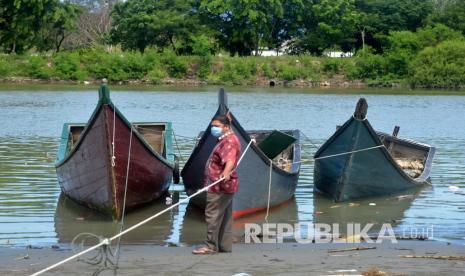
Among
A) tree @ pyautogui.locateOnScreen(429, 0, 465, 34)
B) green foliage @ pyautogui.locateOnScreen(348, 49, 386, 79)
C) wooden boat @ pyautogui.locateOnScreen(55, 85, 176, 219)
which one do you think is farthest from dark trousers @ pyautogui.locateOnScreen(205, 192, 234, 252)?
tree @ pyautogui.locateOnScreen(429, 0, 465, 34)

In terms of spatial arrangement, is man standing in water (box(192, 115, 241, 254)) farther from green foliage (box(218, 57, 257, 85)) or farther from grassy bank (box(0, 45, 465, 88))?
green foliage (box(218, 57, 257, 85))

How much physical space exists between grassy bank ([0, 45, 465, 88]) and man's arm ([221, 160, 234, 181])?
190 ft

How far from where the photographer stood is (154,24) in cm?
7081

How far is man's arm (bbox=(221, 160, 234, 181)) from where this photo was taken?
9133 millimetres

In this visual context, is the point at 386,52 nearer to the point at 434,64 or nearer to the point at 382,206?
the point at 434,64

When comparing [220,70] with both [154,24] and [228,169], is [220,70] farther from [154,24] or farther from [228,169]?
[228,169]

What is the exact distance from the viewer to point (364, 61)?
69.9m

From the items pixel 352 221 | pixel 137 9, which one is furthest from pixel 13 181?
pixel 137 9

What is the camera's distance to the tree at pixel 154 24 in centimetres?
7156

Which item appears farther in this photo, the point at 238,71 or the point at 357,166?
the point at 238,71

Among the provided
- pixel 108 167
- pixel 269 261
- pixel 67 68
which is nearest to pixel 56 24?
pixel 67 68

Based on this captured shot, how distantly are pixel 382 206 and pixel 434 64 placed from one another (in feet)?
175

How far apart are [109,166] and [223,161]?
3.77 meters

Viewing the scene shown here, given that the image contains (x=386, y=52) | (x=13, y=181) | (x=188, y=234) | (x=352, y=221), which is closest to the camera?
(x=188, y=234)
